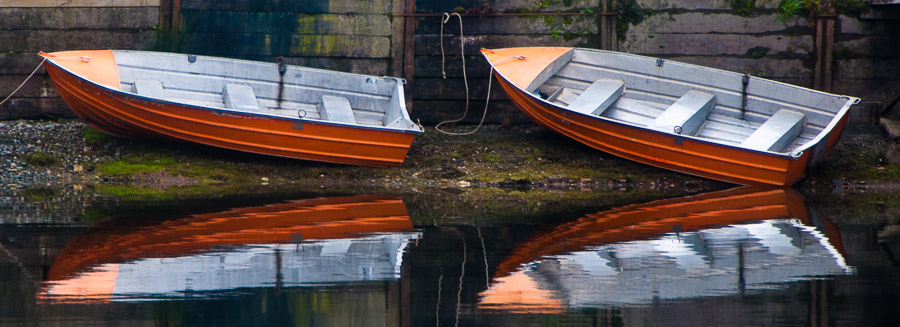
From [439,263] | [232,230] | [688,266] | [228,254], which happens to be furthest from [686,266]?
[232,230]

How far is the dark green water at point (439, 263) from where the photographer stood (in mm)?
4539

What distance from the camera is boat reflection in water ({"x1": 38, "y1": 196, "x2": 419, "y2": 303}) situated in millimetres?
4973

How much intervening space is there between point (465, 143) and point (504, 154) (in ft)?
1.66

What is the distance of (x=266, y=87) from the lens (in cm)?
1029

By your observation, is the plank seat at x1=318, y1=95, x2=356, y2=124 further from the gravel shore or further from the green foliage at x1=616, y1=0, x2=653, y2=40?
the green foliage at x1=616, y1=0, x2=653, y2=40

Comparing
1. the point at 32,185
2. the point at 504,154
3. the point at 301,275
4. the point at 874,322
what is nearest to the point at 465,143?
the point at 504,154

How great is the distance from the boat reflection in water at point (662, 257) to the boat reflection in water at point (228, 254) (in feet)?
2.74

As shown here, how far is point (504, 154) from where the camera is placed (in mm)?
10133

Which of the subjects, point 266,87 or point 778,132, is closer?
point 778,132

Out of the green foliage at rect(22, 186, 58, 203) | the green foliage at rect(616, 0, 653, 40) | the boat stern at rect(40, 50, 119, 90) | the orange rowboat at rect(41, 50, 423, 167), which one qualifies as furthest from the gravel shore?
the green foliage at rect(616, 0, 653, 40)

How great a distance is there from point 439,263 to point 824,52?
708 centimetres

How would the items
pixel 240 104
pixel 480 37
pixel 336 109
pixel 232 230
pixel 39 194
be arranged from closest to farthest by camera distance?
pixel 232 230, pixel 39 194, pixel 240 104, pixel 336 109, pixel 480 37

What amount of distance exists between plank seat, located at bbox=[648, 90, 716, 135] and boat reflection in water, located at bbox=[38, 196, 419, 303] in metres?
3.48

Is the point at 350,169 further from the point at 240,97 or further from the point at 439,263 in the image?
the point at 439,263
